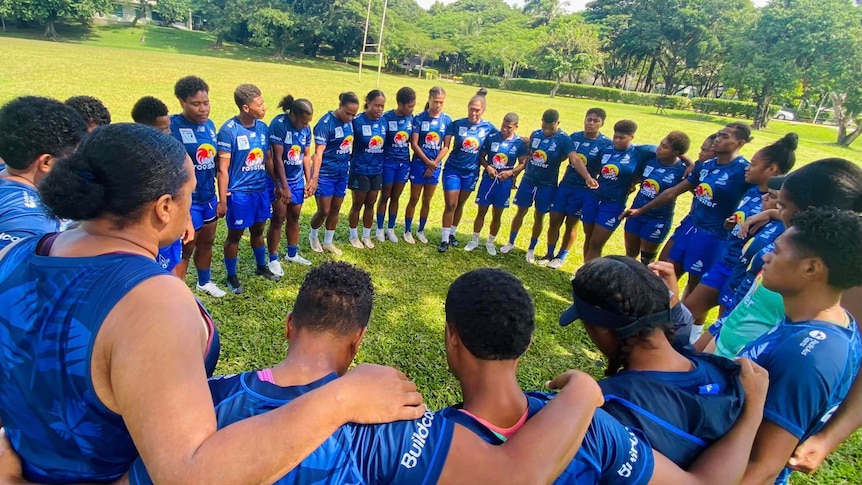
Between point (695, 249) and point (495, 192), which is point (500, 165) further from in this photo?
point (695, 249)

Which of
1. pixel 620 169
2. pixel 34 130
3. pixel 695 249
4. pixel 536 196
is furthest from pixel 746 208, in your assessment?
pixel 34 130

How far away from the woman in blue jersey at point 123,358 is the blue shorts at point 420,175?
5.57 meters

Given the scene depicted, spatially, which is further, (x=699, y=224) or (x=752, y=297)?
(x=699, y=224)

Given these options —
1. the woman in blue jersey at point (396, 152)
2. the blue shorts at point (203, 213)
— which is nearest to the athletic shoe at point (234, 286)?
the blue shorts at point (203, 213)

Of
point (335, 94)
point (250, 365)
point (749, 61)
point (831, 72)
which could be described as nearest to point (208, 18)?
point (335, 94)

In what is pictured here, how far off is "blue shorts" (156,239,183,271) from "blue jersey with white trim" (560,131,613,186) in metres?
5.06

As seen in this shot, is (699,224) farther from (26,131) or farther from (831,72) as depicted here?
(831,72)

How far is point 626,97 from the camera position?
46688mm

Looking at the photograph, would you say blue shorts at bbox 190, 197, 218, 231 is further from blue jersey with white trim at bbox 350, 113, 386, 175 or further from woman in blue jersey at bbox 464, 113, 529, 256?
woman in blue jersey at bbox 464, 113, 529, 256

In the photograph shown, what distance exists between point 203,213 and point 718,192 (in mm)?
5537

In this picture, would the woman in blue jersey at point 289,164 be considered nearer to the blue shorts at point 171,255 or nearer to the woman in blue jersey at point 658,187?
the blue shorts at point 171,255

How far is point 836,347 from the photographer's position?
178 centimetres

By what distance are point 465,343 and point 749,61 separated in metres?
46.4

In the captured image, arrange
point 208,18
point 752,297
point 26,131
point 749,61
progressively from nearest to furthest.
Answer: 1. point 26,131
2. point 752,297
3. point 749,61
4. point 208,18
